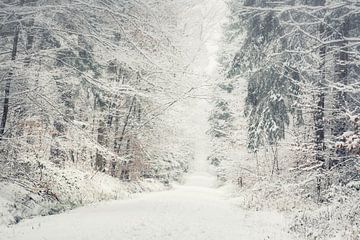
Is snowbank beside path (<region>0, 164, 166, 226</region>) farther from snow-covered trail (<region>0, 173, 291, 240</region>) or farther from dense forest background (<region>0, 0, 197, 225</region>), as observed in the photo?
snow-covered trail (<region>0, 173, 291, 240</region>)

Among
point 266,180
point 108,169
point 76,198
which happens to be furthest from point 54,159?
point 266,180

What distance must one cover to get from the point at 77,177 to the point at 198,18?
7885 millimetres

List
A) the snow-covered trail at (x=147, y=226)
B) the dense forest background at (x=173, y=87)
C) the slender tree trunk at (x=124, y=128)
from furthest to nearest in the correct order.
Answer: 1. the slender tree trunk at (x=124, y=128)
2. the dense forest background at (x=173, y=87)
3. the snow-covered trail at (x=147, y=226)

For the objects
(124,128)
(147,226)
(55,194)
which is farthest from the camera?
→ (124,128)

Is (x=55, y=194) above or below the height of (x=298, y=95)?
below

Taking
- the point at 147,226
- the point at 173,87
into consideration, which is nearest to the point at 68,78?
the point at 173,87

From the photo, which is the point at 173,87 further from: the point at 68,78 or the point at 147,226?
the point at 68,78

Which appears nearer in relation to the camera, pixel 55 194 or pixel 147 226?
pixel 147 226

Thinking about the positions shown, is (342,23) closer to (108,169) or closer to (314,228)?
(314,228)

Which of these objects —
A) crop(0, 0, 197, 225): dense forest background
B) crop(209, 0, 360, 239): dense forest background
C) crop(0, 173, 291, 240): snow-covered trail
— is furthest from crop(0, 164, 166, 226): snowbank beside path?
crop(209, 0, 360, 239): dense forest background

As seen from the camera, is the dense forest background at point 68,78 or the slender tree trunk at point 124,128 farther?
the slender tree trunk at point 124,128

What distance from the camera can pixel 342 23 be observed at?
14.0 meters

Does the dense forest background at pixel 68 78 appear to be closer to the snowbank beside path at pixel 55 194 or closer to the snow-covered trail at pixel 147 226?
the snowbank beside path at pixel 55 194

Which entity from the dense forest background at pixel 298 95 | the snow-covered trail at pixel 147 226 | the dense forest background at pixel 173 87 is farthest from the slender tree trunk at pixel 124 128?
the snow-covered trail at pixel 147 226
